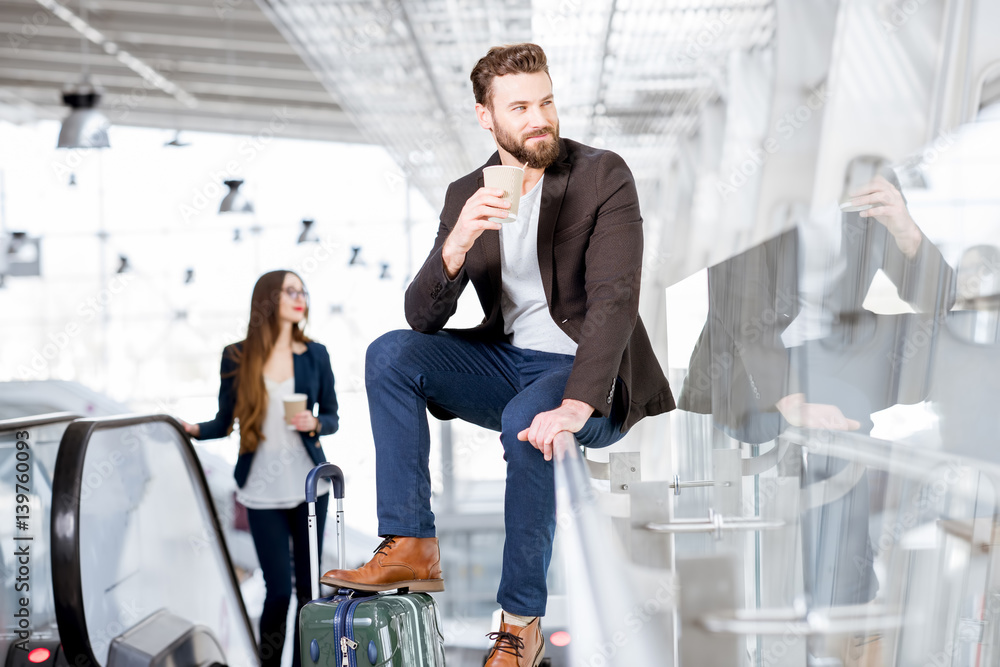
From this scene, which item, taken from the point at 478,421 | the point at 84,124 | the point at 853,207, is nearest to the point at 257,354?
the point at 478,421

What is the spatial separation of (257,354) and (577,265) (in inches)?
82.2

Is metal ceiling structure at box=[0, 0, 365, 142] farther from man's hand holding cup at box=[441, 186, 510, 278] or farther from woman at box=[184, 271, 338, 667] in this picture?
man's hand holding cup at box=[441, 186, 510, 278]

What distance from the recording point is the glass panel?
2740mm

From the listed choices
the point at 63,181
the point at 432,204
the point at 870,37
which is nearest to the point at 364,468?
the point at 432,204

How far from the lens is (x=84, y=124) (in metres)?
5.40

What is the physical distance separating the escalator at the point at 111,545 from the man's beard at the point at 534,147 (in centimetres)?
147

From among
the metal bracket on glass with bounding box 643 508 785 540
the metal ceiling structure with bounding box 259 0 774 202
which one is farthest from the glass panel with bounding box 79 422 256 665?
the metal ceiling structure with bounding box 259 0 774 202

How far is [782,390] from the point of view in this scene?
2021 millimetres

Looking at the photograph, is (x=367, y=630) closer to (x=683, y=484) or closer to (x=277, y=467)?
(x=683, y=484)

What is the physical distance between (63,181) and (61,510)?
11597mm

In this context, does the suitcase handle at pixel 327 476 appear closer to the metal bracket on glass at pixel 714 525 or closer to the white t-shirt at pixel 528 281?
the white t-shirt at pixel 528 281

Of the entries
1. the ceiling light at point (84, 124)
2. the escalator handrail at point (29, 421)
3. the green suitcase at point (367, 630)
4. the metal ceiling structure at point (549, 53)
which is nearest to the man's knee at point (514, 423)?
the green suitcase at point (367, 630)

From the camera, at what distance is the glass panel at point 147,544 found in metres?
2.74

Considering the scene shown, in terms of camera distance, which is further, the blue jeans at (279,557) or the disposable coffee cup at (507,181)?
the blue jeans at (279,557)
